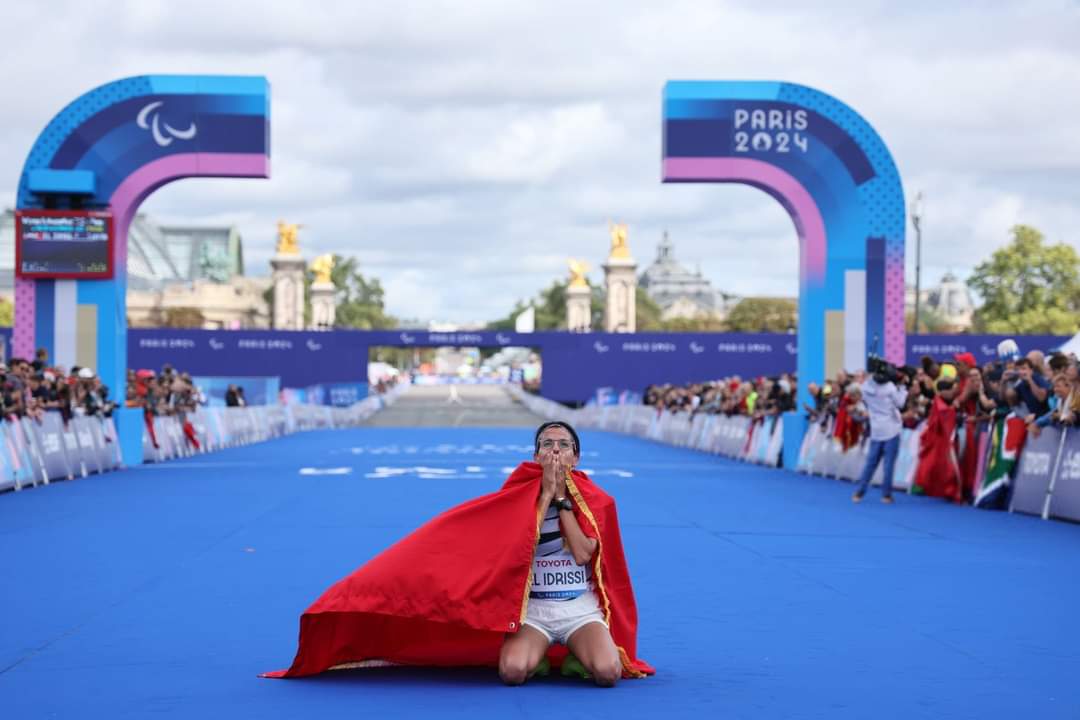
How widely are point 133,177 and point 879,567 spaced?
1926 cm

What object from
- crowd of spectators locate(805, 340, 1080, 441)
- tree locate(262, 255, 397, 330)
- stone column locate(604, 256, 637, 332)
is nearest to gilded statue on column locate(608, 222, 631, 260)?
stone column locate(604, 256, 637, 332)

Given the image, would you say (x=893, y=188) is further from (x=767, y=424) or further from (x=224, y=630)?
(x=224, y=630)

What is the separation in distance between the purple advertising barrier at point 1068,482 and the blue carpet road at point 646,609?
18.7 inches

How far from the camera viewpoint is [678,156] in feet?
88.7

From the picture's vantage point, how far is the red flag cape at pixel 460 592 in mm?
6500

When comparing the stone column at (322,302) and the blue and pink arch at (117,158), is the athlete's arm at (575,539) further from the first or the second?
the stone column at (322,302)

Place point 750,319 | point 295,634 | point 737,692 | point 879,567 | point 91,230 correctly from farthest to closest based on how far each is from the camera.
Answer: point 750,319, point 91,230, point 879,567, point 295,634, point 737,692

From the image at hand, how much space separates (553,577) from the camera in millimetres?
6699

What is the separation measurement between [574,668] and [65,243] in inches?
858

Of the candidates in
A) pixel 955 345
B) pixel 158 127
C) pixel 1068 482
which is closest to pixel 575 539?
pixel 1068 482

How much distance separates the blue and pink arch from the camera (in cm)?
2688

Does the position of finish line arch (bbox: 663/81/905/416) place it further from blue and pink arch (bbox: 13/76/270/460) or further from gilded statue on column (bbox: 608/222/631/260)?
gilded statue on column (bbox: 608/222/631/260)

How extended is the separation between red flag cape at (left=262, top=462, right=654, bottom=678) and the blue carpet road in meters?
0.17

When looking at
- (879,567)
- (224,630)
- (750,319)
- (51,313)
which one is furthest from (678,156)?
(750,319)
